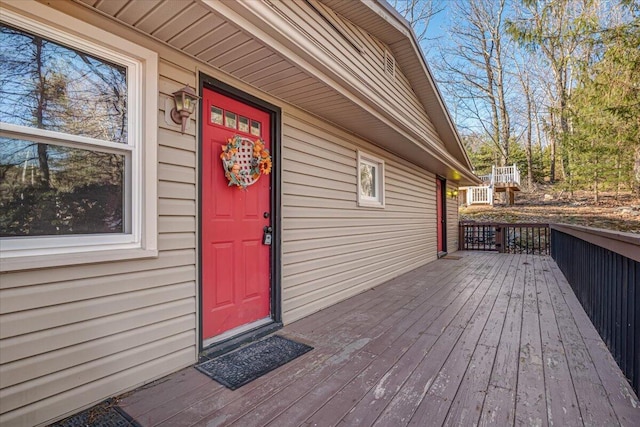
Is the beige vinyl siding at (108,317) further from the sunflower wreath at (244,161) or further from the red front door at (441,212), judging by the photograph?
the red front door at (441,212)

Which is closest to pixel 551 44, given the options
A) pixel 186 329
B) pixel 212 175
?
pixel 212 175

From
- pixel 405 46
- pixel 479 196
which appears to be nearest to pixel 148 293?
pixel 405 46

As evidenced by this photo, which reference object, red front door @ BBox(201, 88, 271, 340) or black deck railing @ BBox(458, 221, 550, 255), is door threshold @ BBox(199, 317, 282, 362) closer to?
red front door @ BBox(201, 88, 271, 340)

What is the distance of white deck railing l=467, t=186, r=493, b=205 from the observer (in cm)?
1520

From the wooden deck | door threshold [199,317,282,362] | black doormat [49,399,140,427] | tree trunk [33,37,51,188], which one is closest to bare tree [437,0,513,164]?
the wooden deck

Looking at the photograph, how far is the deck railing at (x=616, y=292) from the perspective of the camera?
2055mm

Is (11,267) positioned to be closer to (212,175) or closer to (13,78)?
(13,78)

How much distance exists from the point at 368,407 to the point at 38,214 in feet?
6.88

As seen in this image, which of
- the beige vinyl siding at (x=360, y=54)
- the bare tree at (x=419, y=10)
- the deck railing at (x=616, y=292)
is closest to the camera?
the deck railing at (x=616, y=292)

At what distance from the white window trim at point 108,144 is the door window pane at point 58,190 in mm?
45

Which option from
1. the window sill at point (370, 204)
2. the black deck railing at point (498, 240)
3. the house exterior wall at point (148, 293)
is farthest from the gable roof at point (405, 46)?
the black deck railing at point (498, 240)

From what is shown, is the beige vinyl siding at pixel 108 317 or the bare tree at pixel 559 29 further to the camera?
the bare tree at pixel 559 29

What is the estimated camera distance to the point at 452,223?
966cm

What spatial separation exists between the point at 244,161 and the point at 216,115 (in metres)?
0.43
